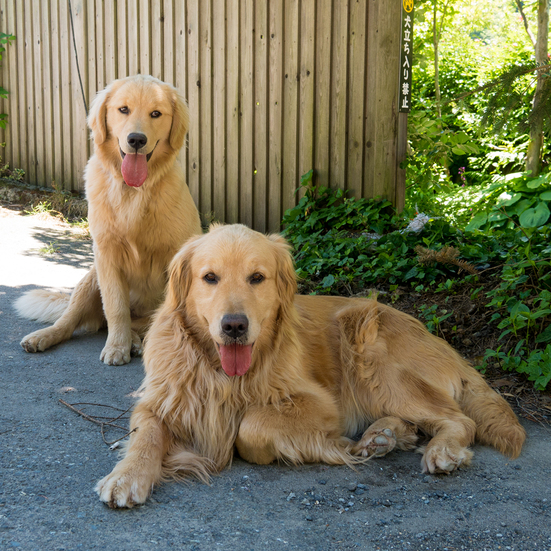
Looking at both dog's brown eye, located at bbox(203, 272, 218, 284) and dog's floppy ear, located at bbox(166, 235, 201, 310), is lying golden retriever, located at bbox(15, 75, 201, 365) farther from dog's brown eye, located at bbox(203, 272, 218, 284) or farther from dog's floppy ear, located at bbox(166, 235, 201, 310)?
dog's brown eye, located at bbox(203, 272, 218, 284)

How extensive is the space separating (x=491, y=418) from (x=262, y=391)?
114 cm

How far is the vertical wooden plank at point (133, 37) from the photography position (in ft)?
25.2

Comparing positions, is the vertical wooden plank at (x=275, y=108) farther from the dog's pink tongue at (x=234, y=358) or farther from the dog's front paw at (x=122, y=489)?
the dog's front paw at (x=122, y=489)

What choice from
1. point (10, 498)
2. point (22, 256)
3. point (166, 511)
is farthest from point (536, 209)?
point (22, 256)

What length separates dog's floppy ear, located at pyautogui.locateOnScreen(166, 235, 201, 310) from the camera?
2.83 meters

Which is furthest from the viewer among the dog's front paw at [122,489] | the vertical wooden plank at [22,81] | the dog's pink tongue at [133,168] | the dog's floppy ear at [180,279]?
the vertical wooden plank at [22,81]

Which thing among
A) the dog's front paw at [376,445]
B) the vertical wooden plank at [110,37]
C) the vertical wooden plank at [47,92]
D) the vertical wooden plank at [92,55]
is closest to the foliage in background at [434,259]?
the dog's front paw at [376,445]

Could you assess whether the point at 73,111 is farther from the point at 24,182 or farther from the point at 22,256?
the point at 22,256

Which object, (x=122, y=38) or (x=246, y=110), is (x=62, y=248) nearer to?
(x=246, y=110)

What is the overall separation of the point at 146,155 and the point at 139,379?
4.89 feet

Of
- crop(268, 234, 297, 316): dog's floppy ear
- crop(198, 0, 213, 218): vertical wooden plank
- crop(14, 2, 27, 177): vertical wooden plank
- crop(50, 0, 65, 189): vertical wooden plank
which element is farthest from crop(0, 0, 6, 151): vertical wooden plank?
crop(268, 234, 297, 316): dog's floppy ear

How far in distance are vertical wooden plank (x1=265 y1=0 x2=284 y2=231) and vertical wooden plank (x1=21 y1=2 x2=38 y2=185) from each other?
466 centimetres

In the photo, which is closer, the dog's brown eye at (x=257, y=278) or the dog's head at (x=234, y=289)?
the dog's head at (x=234, y=289)

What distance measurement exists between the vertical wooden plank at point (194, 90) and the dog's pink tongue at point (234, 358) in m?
4.98
